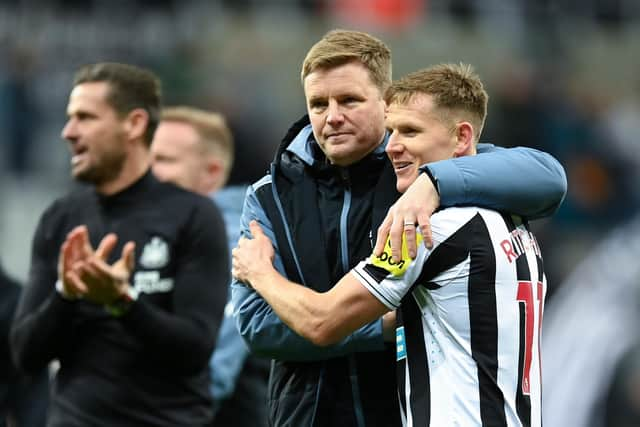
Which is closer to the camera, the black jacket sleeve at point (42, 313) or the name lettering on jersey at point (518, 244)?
the name lettering on jersey at point (518, 244)

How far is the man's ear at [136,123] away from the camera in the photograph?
5.46 metres

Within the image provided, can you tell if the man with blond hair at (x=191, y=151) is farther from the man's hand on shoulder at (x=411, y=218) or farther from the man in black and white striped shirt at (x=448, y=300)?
the man's hand on shoulder at (x=411, y=218)

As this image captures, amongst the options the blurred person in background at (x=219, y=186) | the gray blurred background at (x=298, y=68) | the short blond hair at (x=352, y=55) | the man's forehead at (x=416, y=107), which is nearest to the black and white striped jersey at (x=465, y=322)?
the man's forehead at (x=416, y=107)

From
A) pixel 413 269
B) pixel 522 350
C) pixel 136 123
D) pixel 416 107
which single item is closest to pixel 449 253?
pixel 413 269

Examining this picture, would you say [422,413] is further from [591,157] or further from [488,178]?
[591,157]

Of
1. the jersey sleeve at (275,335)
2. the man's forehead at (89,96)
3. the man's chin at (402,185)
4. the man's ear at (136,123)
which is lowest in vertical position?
the jersey sleeve at (275,335)

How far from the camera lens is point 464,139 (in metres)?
3.77

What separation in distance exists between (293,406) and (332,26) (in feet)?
32.1

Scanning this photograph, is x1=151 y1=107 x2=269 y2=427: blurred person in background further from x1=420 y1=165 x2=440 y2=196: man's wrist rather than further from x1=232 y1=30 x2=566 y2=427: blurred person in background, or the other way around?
x1=420 y1=165 x2=440 y2=196: man's wrist

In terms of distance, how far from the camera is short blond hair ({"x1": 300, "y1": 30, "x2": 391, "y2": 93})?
13.2 feet

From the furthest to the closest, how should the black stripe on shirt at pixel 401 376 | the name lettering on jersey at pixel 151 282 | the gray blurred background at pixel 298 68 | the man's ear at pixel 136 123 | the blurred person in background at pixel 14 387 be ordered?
1. the gray blurred background at pixel 298 68
2. the blurred person in background at pixel 14 387
3. the man's ear at pixel 136 123
4. the name lettering on jersey at pixel 151 282
5. the black stripe on shirt at pixel 401 376

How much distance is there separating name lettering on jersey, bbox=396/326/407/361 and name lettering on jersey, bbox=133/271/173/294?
1.68m

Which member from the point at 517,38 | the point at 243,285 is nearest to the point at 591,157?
the point at 517,38

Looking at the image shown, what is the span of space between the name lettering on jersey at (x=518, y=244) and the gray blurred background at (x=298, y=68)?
24.9ft
